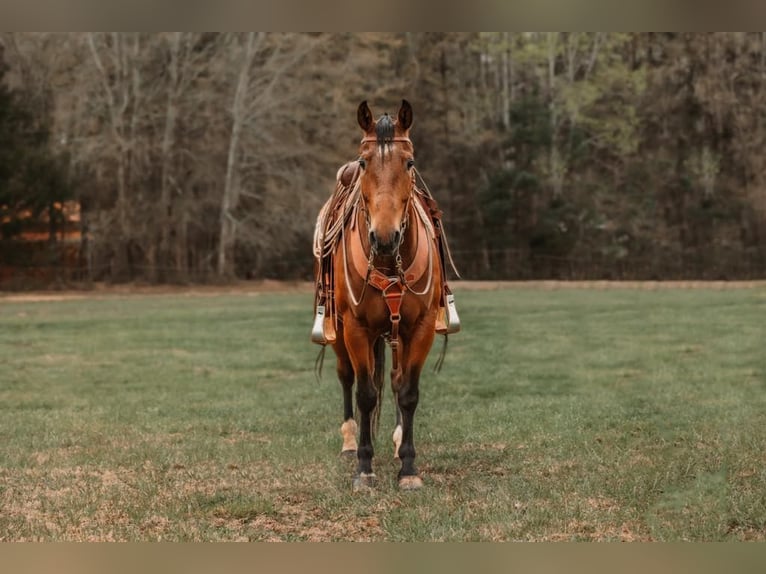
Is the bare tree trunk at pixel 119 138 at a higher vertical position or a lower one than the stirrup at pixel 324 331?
higher

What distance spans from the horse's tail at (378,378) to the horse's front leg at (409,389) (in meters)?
0.26

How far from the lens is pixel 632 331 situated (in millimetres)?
16672

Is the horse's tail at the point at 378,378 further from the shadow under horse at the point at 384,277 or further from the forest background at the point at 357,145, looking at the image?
the forest background at the point at 357,145

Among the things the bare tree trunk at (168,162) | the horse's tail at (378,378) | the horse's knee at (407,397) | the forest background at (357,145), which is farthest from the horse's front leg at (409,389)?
the bare tree trunk at (168,162)

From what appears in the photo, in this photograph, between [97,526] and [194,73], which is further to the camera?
[194,73]

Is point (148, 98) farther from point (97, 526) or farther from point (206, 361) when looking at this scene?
point (97, 526)

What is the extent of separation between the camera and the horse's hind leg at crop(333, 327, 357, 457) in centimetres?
671

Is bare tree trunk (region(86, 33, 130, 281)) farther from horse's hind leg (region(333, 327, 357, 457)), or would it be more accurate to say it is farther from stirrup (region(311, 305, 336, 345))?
stirrup (region(311, 305, 336, 345))

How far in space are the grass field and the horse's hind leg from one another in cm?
21

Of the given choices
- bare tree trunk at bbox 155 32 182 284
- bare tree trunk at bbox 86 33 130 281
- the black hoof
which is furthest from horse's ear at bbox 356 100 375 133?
bare tree trunk at bbox 86 33 130 281

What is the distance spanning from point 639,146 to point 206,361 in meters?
27.8

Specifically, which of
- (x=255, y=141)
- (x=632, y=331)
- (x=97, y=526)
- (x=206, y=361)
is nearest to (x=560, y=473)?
(x=97, y=526)

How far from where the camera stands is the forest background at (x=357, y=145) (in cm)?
3156

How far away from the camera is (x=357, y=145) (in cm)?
3425
